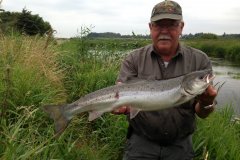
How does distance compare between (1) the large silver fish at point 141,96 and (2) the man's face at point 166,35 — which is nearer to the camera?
(1) the large silver fish at point 141,96

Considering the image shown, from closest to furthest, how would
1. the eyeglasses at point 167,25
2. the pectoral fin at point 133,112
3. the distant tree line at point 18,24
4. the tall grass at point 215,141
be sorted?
the pectoral fin at point 133,112
the eyeglasses at point 167,25
the tall grass at point 215,141
the distant tree line at point 18,24

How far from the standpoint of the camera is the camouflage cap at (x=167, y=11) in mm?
4172

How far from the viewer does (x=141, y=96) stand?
3871 millimetres

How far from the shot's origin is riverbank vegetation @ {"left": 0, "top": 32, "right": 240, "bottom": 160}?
14.5 feet

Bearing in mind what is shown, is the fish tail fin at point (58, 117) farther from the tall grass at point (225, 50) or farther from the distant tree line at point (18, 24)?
the tall grass at point (225, 50)

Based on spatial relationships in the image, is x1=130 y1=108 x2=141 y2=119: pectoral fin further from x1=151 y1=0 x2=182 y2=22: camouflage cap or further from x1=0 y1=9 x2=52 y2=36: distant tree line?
x1=0 y1=9 x2=52 y2=36: distant tree line

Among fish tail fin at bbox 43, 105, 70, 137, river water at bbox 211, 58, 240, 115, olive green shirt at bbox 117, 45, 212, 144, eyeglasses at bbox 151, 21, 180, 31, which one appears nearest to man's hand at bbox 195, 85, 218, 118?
olive green shirt at bbox 117, 45, 212, 144

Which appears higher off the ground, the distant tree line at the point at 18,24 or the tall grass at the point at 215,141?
the distant tree line at the point at 18,24

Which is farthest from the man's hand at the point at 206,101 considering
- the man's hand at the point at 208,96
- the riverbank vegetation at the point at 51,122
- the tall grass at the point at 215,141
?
the tall grass at the point at 215,141

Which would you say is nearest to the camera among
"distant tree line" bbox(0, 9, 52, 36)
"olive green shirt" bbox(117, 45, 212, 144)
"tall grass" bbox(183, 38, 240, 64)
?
"olive green shirt" bbox(117, 45, 212, 144)

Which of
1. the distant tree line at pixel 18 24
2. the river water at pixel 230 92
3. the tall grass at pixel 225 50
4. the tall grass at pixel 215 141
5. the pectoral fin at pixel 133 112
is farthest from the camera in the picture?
the tall grass at pixel 225 50

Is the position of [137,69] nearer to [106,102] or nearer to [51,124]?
[106,102]

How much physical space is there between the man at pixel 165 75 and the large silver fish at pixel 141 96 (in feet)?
0.59

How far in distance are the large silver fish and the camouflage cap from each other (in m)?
0.71
